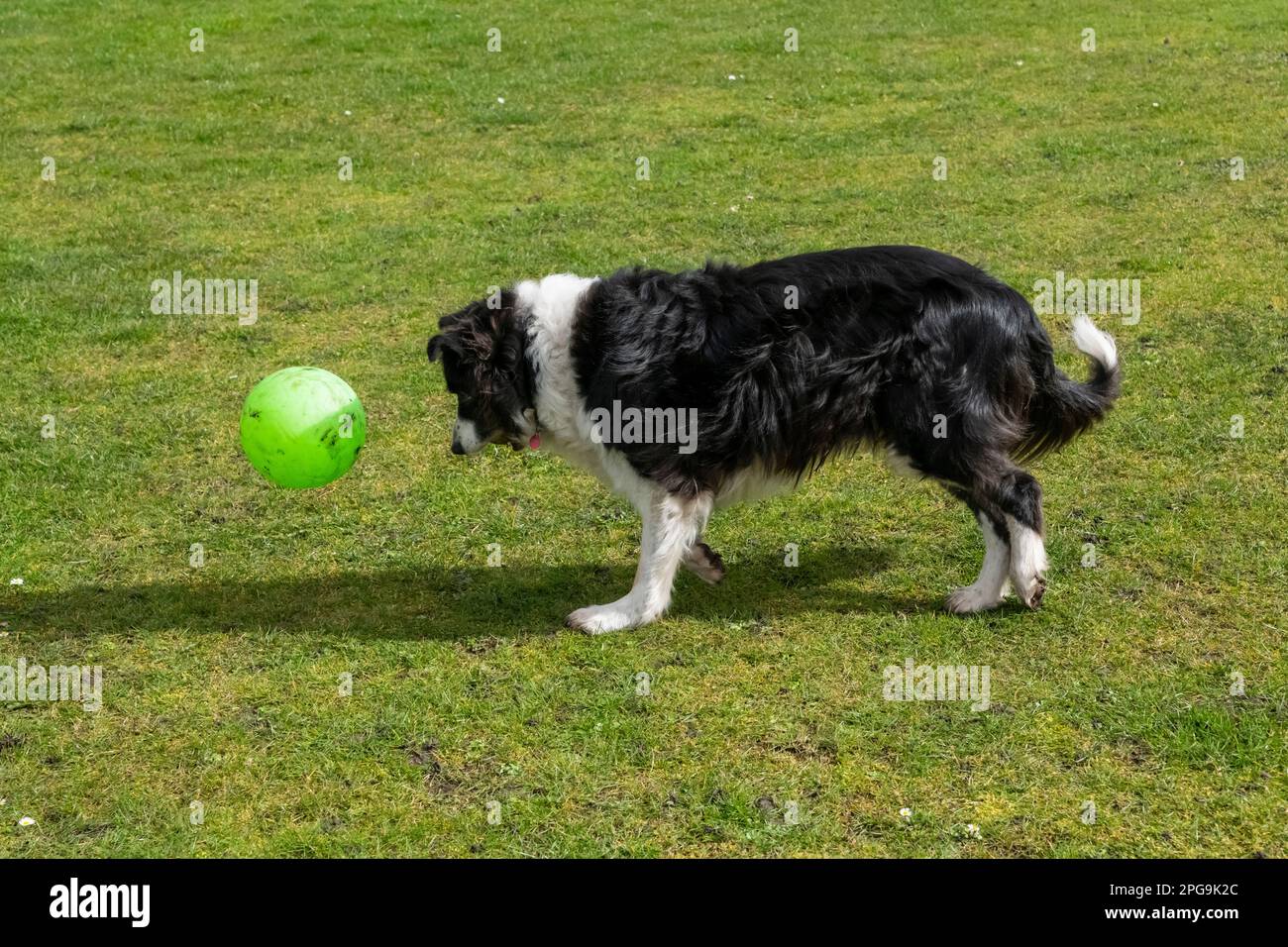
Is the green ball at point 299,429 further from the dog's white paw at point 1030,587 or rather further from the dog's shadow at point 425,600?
the dog's white paw at point 1030,587

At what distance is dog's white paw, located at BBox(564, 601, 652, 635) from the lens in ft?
20.1

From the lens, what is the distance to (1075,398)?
239 inches

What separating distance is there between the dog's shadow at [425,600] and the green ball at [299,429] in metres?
0.71

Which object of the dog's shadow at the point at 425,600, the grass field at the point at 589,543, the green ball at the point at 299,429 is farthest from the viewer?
the dog's shadow at the point at 425,600

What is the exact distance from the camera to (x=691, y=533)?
242 inches

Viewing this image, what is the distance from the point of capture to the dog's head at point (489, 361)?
6.12 m

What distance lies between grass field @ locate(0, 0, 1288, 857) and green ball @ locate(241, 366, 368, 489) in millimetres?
772

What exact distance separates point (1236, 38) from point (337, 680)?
16.2m

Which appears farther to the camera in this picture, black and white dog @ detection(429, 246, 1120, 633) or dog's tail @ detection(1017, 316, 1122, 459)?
dog's tail @ detection(1017, 316, 1122, 459)

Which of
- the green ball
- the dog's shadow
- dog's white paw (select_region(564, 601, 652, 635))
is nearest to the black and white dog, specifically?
dog's white paw (select_region(564, 601, 652, 635))

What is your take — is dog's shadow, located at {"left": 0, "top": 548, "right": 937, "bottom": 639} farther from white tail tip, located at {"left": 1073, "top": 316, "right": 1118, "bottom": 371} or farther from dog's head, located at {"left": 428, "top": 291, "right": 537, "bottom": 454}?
white tail tip, located at {"left": 1073, "top": 316, "right": 1118, "bottom": 371}

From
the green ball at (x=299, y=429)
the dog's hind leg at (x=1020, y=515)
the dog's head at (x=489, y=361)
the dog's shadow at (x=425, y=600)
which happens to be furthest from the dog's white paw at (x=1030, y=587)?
the green ball at (x=299, y=429)

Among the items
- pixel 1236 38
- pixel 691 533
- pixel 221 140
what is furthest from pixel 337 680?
pixel 1236 38
